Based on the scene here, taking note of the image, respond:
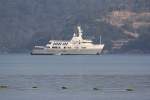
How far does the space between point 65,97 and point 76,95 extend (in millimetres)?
1854

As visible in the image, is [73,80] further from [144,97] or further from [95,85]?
[144,97]

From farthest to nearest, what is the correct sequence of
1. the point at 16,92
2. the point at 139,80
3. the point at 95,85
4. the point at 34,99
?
1. the point at 139,80
2. the point at 95,85
3. the point at 16,92
4. the point at 34,99

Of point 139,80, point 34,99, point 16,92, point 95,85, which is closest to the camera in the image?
point 34,99

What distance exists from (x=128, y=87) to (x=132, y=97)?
10888 millimetres

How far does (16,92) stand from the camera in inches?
3366

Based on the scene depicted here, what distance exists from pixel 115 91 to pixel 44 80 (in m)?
20.0

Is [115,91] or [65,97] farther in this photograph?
[115,91]

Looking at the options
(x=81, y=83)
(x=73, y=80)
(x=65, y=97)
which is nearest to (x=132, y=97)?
(x=65, y=97)

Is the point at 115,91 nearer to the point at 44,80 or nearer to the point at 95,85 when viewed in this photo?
the point at 95,85

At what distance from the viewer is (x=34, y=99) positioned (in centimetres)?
→ 7875

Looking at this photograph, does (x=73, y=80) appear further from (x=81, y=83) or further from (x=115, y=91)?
(x=115, y=91)

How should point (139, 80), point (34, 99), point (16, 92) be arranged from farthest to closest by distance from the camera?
point (139, 80) → point (16, 92) → point (34, 99)

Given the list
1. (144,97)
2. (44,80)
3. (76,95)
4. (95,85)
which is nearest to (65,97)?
(76,95)

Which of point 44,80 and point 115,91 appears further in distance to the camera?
point 44,80
